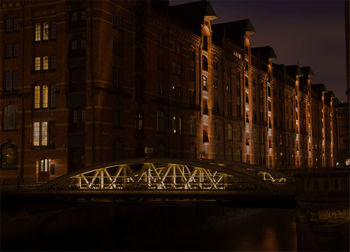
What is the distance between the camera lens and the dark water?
2673 centimetres

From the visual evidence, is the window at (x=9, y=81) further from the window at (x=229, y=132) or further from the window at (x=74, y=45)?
the window at (x=229, y=132)

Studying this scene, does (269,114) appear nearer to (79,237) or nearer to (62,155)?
(62,155)

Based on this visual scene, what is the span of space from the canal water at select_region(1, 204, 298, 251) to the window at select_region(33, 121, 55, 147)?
29.7ft

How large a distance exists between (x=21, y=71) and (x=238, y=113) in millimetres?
32598

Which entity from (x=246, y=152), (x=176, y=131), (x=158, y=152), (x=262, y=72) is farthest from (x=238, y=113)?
(x=158, y=152)

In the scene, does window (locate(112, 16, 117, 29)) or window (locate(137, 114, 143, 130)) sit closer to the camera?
window (locate(112, 16, 117, 29))

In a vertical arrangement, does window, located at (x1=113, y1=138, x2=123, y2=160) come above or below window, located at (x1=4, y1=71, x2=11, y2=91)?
below

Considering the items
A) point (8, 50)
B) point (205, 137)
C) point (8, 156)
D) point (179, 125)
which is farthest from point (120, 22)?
point (205, 137)

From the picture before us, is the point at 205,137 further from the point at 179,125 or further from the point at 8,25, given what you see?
the point at 8,25

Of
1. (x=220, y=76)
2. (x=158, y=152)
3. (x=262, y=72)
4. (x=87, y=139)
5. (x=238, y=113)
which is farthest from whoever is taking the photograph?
(x=262, y=72)

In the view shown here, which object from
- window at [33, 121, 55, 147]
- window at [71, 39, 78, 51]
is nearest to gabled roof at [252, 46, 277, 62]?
window at [71, 39, 78, 51]

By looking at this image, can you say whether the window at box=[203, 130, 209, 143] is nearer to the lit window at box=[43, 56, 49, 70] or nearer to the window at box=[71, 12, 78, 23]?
the lit window at box=[43, 56, 49, 70]

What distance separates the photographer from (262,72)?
239 feet

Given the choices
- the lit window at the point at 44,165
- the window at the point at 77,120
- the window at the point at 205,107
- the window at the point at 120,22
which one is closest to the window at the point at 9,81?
the window at the point at 77,120
